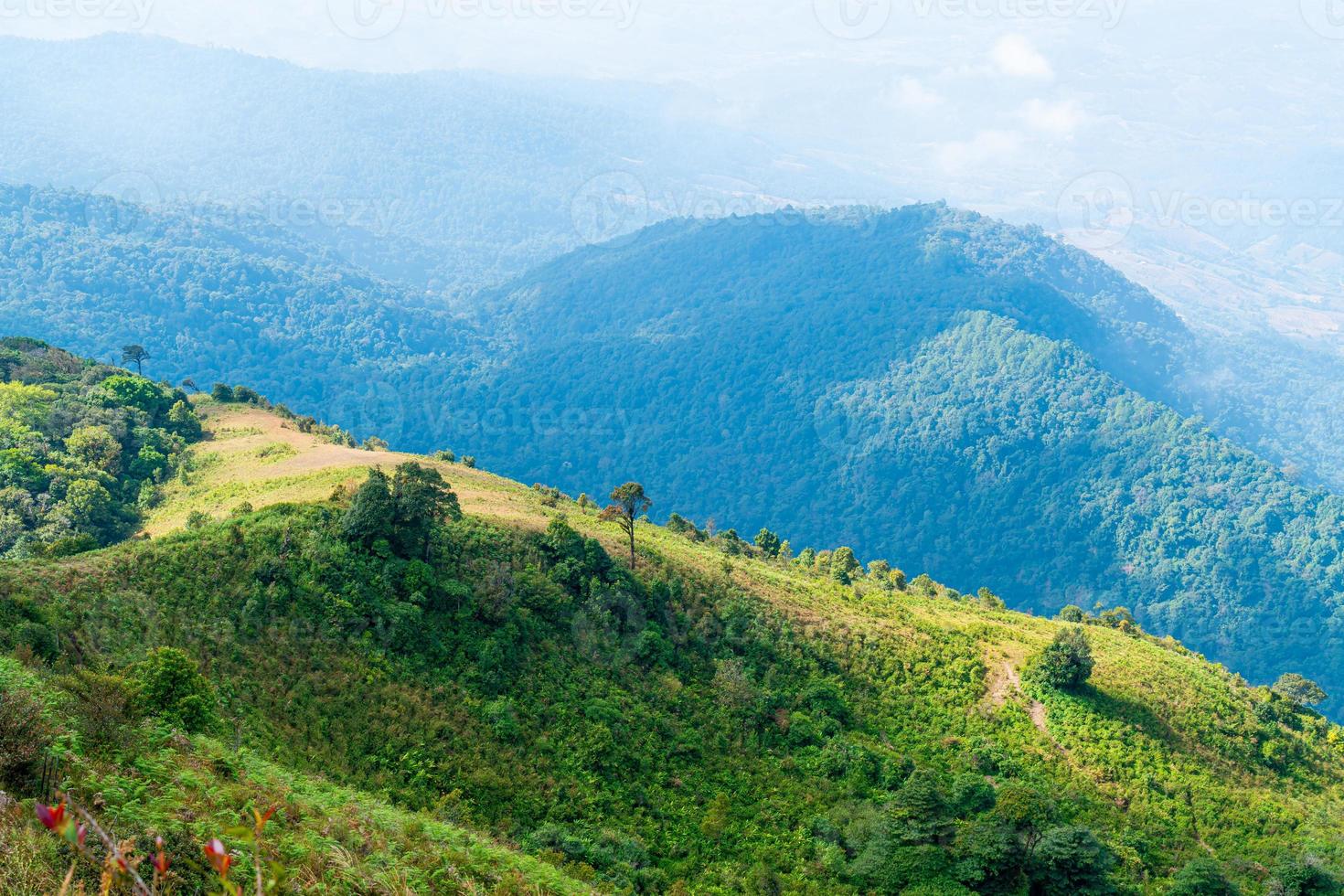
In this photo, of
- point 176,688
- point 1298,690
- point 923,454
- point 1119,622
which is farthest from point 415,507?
point 923,454

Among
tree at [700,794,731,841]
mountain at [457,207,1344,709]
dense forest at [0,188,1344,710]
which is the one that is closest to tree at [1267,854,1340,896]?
tree at [700,794,731,841]

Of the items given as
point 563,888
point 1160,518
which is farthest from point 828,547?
point 563,888

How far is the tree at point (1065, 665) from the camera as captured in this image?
3844 centimetres

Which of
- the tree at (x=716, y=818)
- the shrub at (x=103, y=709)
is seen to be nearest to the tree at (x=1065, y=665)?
the tree at (x=716, y=818)

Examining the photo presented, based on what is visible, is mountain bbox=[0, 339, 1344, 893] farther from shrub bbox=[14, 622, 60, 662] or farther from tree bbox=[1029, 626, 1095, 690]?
tree bbox=[1029, 626, 1095, 690]

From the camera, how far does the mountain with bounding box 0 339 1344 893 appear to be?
48.3 ft

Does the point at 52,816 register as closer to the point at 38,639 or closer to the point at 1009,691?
the point at 38,639

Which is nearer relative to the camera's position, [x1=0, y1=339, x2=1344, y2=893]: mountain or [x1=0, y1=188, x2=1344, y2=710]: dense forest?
[x1=0, y1=339, x2=1344, y2=893]: mountain

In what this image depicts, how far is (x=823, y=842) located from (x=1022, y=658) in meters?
19.9

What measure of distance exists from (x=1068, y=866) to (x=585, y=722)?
50.6 ft

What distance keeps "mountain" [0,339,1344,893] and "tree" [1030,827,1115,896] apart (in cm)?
7

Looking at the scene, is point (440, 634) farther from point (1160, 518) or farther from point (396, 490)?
point (1160, 518)

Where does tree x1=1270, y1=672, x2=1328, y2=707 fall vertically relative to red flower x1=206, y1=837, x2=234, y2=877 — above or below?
below

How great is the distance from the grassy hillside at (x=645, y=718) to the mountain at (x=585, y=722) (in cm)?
11
